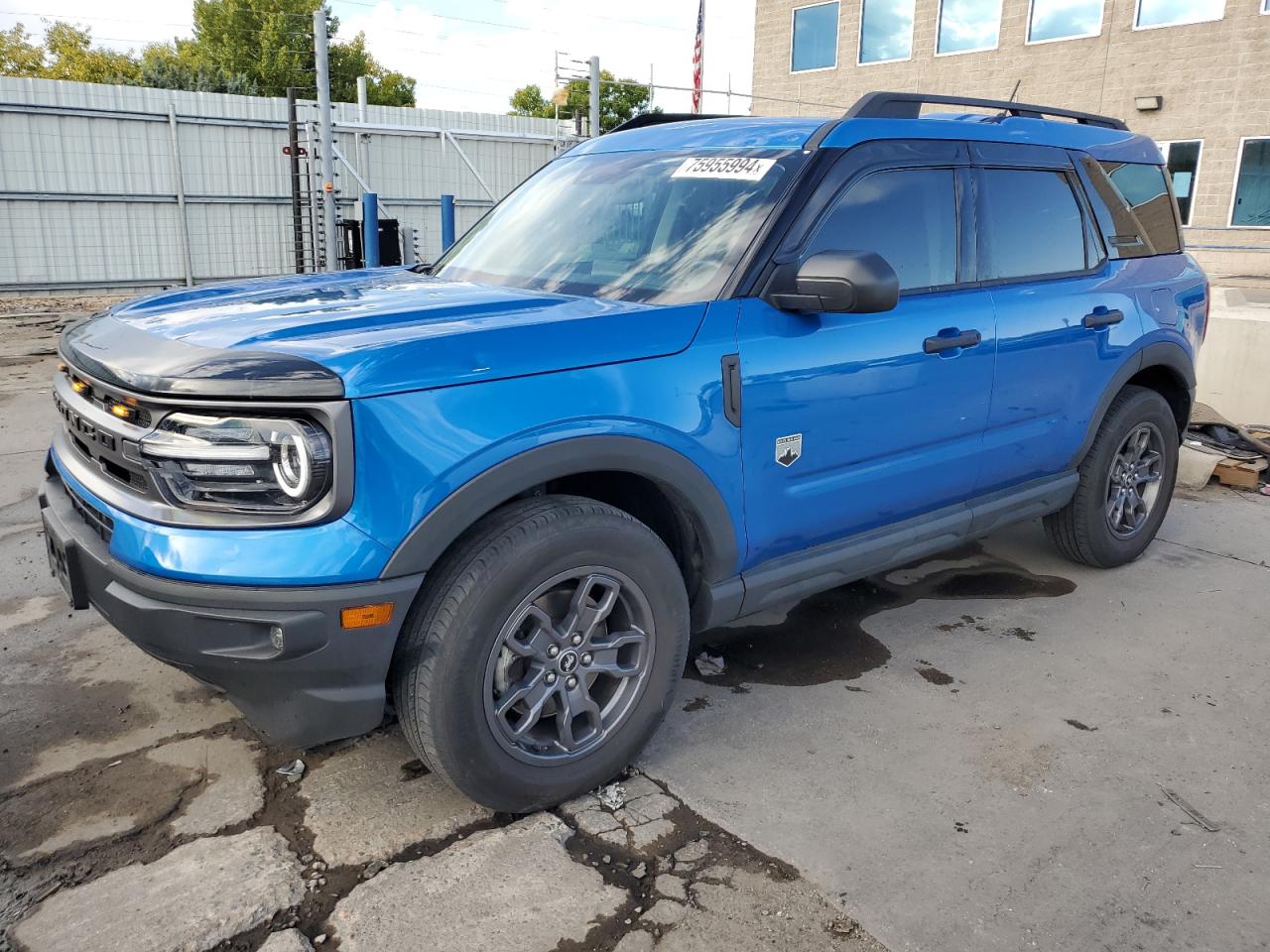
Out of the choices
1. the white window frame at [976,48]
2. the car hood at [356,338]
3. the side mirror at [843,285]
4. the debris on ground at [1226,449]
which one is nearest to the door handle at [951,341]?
the side mirror at [843,285]

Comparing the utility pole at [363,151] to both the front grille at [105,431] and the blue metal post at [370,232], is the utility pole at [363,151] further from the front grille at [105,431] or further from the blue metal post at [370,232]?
the front grille at [105,431]

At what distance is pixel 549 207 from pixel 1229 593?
352 centimetres

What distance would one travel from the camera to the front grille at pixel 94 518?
97.4 inches

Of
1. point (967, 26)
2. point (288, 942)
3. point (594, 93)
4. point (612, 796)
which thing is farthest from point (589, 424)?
point (967, 26)

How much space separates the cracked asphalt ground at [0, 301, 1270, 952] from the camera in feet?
7.72

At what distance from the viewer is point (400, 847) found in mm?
2594

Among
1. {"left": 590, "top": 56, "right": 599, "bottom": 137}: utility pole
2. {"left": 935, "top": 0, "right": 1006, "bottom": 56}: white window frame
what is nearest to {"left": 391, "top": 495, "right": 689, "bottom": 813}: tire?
{"left": 590, "top": 56, "right": 599, "bottom": 137}: utility pole

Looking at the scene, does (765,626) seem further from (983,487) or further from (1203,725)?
(1203,725)

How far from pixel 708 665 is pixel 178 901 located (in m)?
1.91

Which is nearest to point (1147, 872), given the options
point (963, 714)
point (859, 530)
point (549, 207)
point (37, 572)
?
point (963, 714)

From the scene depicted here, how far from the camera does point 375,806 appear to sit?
277 centimetres

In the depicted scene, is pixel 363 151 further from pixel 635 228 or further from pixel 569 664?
pixel 569 664

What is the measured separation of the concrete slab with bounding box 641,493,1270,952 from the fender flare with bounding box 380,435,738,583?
2.23ft

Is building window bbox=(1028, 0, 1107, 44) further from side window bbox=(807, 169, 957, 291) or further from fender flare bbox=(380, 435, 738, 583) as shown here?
fender flare bbox=(380, 435, 738, 583)
